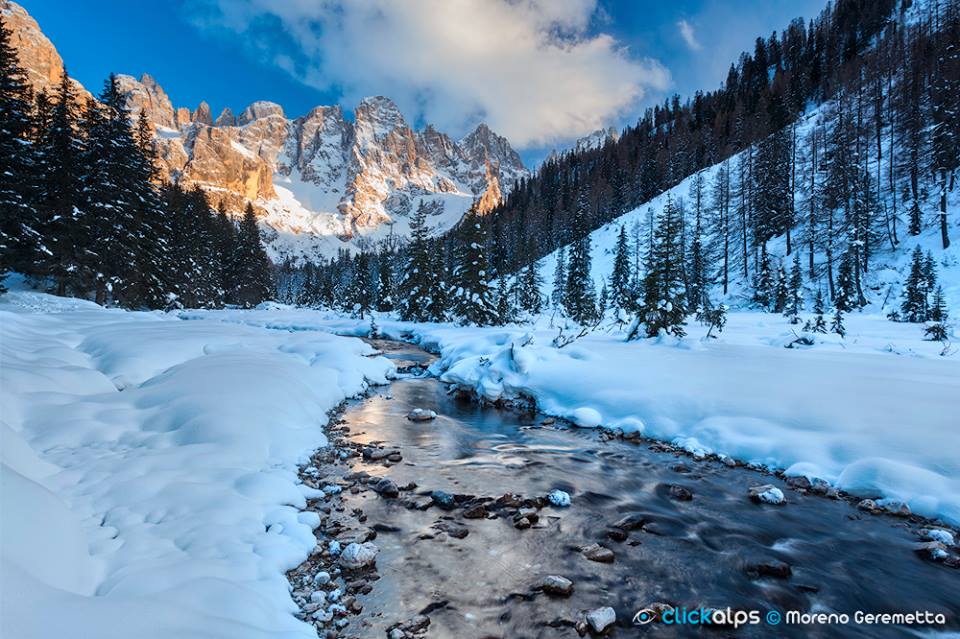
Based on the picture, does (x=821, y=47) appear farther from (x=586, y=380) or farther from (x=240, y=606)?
(x=240, y=606)

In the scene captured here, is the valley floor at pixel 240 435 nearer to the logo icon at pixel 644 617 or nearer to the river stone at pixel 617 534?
the logo icon at pixel 644 617

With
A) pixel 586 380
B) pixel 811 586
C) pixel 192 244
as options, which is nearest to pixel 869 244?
pixel 586 380

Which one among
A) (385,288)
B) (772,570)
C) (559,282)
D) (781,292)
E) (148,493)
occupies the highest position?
(559,282)

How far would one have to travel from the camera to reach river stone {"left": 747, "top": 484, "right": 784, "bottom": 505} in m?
6.92

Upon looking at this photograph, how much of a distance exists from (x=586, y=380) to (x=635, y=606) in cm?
835

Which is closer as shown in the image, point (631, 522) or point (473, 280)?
point (631, 522)

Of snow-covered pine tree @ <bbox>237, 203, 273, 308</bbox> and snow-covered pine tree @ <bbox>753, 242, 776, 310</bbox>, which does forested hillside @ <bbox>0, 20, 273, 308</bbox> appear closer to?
snow-covered pine tree @ <bbox>237, 203, 273, 308</bbox>

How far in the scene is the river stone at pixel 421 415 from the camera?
11.6 metres

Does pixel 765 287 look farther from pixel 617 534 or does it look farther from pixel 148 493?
pixel 148 493

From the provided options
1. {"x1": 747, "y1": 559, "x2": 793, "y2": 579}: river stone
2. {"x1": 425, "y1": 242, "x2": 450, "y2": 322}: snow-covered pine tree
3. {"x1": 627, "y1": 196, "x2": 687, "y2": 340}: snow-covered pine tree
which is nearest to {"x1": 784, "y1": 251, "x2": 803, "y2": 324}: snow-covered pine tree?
{"x1": 627, "y1": 196, "x2": 687, "y2": 340}: snow-covered pine tree

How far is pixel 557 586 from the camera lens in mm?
4789

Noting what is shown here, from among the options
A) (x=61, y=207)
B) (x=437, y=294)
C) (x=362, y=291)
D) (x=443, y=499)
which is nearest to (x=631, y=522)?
(x=443, y=499)

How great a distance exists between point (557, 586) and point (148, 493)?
195 inches

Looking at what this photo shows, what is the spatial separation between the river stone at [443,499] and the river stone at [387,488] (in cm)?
63
